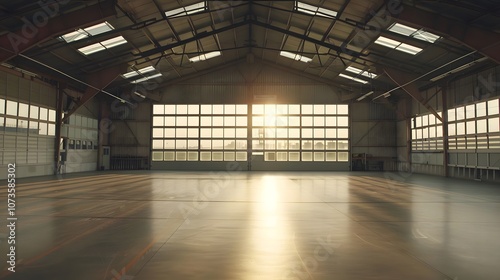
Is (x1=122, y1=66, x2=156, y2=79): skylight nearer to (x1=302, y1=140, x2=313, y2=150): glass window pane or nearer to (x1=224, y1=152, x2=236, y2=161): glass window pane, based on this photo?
(x1=224, y1=152, x2=236, y2=161): glass window pane

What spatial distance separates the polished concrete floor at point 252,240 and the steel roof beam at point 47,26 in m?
8.47

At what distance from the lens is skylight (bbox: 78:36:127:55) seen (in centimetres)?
2039

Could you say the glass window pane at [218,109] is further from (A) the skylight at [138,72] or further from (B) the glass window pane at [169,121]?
(A) the skylight at [138,72]

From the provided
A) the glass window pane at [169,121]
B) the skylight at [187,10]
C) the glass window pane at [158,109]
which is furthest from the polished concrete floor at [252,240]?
the glass window pane at [158,109]

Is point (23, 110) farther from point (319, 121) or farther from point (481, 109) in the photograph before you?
point (481, 109)

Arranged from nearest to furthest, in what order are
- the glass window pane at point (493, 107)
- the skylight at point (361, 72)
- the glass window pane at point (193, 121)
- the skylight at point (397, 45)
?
1. the glass window pane at point (493, 107)
2. the skylight at point (397, 45)
3. the skylight at point (361, 72)
4. the glass window pane at point (193, 121)

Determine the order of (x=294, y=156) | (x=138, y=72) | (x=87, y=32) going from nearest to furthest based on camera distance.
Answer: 1. (x=87, y=32)
2. (x=138, y=72)
3. (x=294, y=156)

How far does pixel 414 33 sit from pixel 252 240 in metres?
17.7

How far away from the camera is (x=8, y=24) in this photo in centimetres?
1488

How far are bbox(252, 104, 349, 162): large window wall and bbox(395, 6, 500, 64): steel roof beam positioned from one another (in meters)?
17.9

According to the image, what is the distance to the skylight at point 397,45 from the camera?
20.5 meters

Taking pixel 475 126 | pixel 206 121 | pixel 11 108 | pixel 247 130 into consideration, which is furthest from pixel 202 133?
pixel 475 126

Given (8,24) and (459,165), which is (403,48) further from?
(8,24)

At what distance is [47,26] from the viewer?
15062 mm
